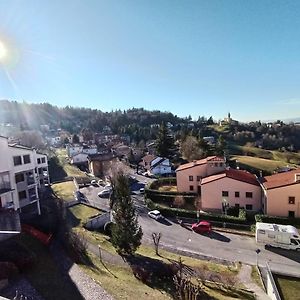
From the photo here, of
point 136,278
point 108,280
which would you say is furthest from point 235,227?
point 108,280

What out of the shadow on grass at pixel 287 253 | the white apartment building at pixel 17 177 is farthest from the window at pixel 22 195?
the shadow on grass at pixel 287 253

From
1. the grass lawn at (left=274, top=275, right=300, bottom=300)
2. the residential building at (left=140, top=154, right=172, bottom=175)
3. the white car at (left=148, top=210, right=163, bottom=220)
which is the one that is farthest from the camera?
the residential building at (left=140, top=154, right=172, bottom=175)

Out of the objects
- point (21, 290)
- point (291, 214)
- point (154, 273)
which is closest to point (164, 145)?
point (291, 214)

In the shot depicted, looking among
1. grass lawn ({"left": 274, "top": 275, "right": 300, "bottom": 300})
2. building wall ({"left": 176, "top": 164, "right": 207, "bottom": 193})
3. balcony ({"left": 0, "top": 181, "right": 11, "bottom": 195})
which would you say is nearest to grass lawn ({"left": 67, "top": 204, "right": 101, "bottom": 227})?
balcony ({"left": 0, "top": 181, "right": 11, "bottom": 195})

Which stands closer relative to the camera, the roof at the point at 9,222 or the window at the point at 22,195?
the roof at the point at 9,222

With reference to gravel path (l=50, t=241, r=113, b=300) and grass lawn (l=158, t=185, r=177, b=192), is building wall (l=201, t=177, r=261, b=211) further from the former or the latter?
gravel path (l=50, t=241, r=113, b=300)

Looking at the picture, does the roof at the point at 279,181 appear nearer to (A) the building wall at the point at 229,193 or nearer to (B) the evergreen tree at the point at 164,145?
(A) the building wall at the point at 229,193
